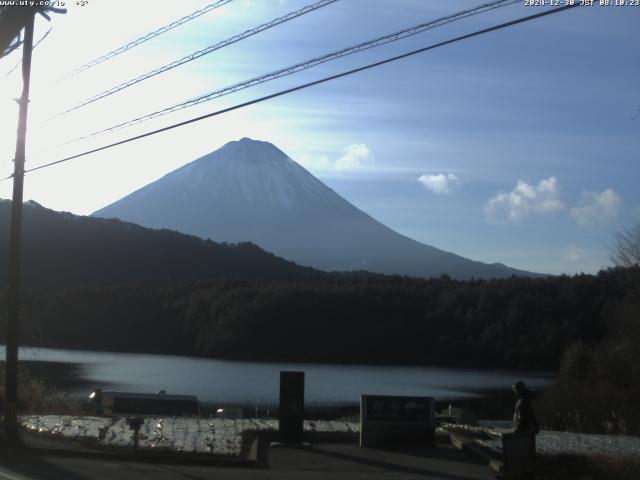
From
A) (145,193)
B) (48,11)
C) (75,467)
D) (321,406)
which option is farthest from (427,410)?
(145,193)

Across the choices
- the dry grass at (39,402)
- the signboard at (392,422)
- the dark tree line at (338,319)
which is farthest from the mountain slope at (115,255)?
the signboard at (392,422)

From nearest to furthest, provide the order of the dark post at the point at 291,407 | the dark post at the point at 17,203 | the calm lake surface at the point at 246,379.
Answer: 1. the dark post at the point at 291,407
2. the dark post at the point at 17,203
3. the calm lake surface at the point at 246,379

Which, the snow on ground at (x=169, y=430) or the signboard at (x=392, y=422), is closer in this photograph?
the snow on ground at (x=169, y=430)

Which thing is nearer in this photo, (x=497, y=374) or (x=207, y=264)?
(x=497, y=374)

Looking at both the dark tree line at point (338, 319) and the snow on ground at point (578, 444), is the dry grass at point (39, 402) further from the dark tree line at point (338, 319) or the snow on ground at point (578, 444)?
the dark tree line at point (338, 319)

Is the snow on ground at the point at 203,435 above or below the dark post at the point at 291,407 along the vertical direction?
below

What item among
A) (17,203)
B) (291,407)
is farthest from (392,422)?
(17,203)

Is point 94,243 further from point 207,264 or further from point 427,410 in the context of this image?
point 427,410
